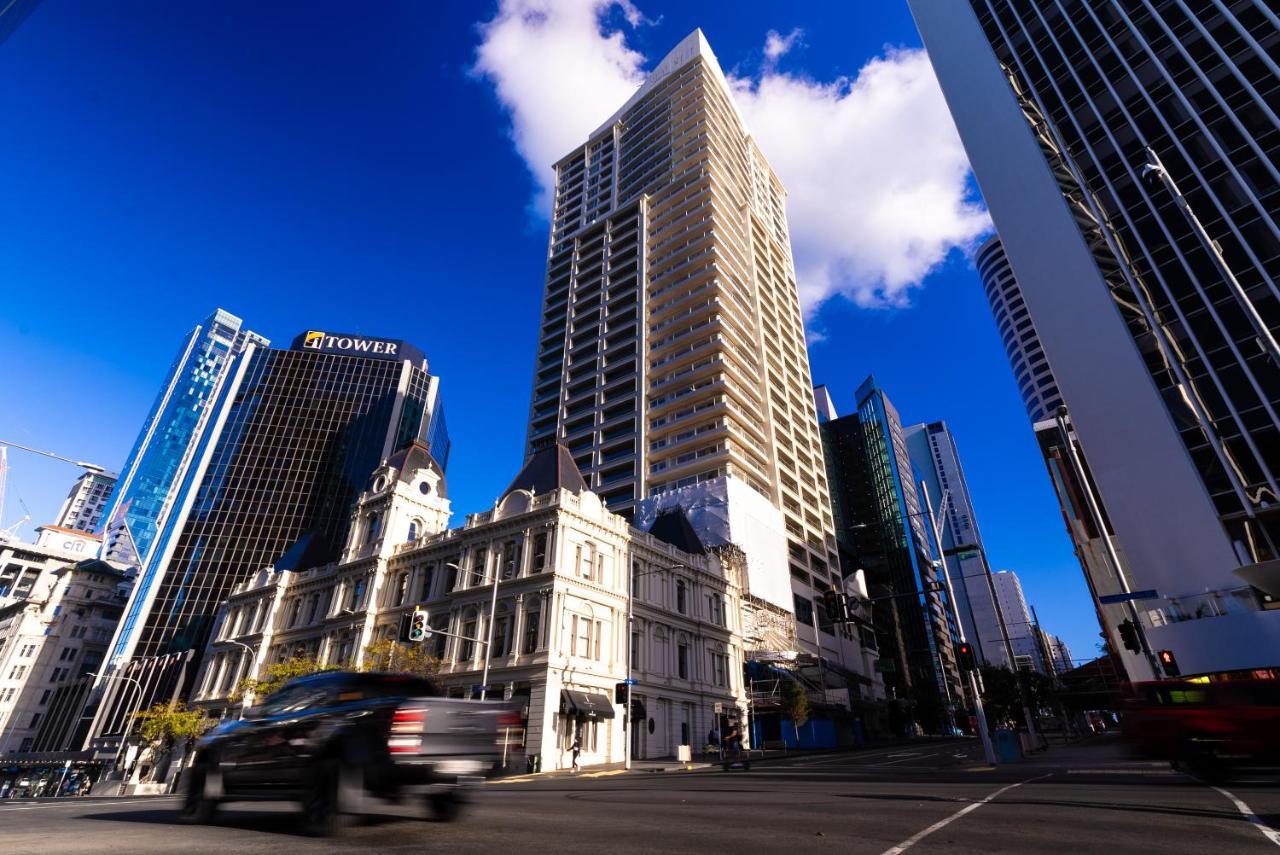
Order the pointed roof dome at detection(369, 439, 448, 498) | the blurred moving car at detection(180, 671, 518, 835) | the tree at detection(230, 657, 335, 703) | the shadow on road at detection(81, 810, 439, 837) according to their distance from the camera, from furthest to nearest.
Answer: the pointed roof dome at detection(369, 439, 448, 498) < the tree at detection(230, 657, 335, 703) < the shadow on road at detection(81, 810, 439, 837) < the blurred moving car at detection(180, 671, 518, 835)

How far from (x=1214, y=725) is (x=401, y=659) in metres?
34.8

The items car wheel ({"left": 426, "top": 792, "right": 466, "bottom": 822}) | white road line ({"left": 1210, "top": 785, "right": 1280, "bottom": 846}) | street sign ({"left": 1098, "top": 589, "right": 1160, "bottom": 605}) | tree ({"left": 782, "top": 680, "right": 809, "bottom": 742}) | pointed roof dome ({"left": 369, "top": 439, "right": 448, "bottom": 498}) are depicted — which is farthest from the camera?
pointed roof dome ({"left": 369, "top": 439, "right": 448, "bottom": 498})

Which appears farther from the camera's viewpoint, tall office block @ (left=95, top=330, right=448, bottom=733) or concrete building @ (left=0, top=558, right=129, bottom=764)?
tall office block @ (left=95, top=330, right=448, bottom=733)

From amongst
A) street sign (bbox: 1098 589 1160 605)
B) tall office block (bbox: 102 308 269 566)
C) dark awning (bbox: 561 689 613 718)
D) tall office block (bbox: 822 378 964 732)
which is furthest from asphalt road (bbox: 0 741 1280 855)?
tall office block (bbox: 102 308 269 566)

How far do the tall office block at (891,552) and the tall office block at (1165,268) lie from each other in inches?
1875

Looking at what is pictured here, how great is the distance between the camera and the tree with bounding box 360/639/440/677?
1377 inches

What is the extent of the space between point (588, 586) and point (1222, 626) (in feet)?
117

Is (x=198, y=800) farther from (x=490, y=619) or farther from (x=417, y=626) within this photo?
(x=490, y=619)

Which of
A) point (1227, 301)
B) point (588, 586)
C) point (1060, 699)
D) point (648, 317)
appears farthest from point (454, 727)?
point (1060, 699)

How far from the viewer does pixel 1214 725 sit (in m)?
12.0

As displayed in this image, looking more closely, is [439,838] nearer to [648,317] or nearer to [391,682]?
[391,682]

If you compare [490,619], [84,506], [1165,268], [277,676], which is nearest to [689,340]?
[1165,268]

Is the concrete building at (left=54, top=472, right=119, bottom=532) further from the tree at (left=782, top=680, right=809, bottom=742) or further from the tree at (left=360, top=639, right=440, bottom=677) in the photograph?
the tree at (left=782, top=680, right=809, bottom=742)

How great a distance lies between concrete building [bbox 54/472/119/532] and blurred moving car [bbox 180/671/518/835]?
203163 mm
